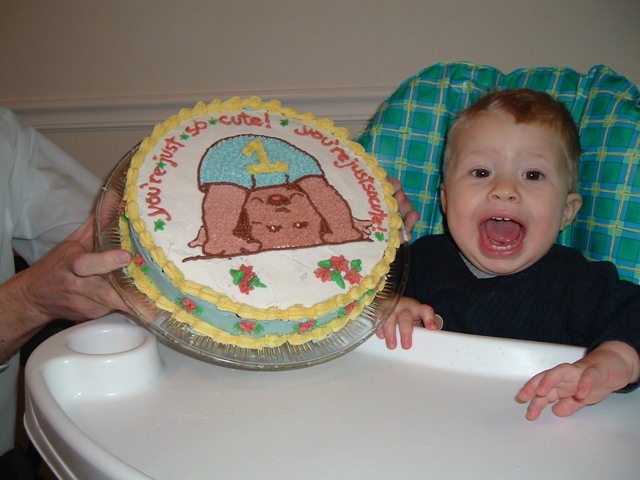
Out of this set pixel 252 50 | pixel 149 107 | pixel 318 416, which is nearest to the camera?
pixel 318 416

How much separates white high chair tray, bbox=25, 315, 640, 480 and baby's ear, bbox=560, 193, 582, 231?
33 cm

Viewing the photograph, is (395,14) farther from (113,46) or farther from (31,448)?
(31,448)

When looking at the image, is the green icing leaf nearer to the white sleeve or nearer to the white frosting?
the white frosting

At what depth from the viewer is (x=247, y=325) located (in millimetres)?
740

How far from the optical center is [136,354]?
0.76 metres

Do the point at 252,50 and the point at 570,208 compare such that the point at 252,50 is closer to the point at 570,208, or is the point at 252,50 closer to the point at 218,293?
the point at 570,208

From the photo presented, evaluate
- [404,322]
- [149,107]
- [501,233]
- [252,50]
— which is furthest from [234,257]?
[149,107]

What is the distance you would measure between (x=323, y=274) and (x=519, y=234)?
16.4 inches

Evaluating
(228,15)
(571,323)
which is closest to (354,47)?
(228,15)

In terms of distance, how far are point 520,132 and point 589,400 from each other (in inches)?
18.1

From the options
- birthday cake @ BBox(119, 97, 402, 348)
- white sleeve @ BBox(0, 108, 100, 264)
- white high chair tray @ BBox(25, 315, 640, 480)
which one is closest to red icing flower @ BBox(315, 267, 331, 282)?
birthday cake @ BBox(119, 97, 402, 348)

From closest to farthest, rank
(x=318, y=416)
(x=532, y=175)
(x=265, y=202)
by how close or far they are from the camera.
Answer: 1. (x=318, y=416)
2. (x=265, y=202)
3. (x=532, y=175)

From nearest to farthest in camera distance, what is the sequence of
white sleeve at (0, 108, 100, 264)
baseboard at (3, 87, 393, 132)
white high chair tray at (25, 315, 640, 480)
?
white high chair tray at (25, 315, 640, 480) → white sleeve at (0, 108, 100, 264) → baseboard at (3, 87, 393, 132)

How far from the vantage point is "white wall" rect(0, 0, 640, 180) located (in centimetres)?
167
